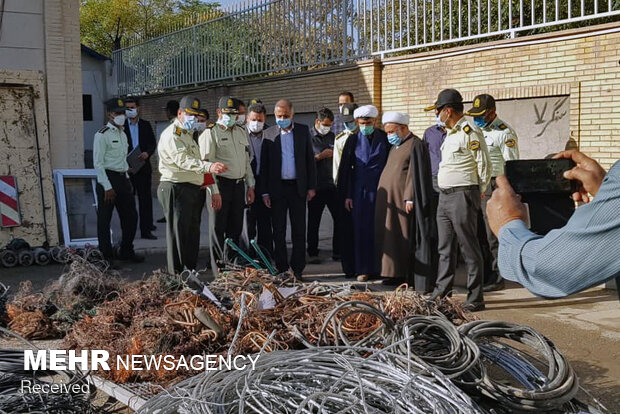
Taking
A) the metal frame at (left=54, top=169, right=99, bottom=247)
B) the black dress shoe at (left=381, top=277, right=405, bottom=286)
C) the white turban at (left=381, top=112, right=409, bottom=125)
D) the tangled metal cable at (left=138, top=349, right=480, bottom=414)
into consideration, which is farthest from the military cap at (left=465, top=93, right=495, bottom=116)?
the metal frame at (left=54, top=169, right=99, bottom=247)

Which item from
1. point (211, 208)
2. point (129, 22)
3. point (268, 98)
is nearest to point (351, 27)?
point (268, 98)

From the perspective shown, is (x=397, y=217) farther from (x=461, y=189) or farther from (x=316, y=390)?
(x=316, y=390)

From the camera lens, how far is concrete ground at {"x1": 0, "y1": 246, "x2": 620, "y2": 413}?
200 inches

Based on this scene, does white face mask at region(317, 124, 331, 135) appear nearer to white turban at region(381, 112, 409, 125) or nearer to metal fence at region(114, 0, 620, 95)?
white turban at region(381, 112, 409, 125)

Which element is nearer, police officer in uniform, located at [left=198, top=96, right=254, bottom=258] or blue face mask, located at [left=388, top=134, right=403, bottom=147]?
blue face mask, located at [left=388, top=134, right=403, bottom=147]

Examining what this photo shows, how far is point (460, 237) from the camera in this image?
23.4ft

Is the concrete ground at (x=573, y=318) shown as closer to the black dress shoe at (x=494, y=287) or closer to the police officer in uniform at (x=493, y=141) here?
the black dress shoe at (x=494, y=287)

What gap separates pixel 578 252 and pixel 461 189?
536 cm

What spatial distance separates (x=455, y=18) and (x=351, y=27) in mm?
2461

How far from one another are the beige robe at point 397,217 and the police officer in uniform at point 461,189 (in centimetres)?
78

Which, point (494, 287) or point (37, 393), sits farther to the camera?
point (494, 287)

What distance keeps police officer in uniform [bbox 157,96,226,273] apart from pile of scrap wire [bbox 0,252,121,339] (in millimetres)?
1303

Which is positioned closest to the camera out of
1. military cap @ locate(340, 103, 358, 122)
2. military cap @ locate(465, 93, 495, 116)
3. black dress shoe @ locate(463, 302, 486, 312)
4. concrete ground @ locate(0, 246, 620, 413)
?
concrete ground @ locate(0, 246, 620, 413)

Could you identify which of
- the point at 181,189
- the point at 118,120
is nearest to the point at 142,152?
the point at 118,120
